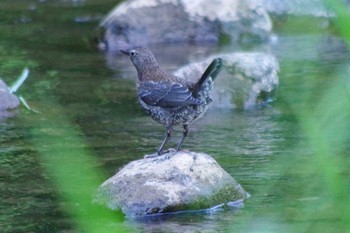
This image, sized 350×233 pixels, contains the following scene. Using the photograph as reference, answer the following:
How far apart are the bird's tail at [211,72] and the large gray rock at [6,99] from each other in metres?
3.24

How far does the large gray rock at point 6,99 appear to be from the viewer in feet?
27.9

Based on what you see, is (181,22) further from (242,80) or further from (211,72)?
(211,72)

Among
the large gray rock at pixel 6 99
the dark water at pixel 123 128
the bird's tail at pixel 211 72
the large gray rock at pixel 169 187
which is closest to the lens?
the dark water at pixel 123 128

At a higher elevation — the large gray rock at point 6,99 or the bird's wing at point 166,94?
the bird's wing at point 166,94

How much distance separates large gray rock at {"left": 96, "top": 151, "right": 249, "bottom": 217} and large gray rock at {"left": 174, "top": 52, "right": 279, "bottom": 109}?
3.18 meters

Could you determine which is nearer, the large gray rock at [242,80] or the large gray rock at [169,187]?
the large gray rock at [169,187]

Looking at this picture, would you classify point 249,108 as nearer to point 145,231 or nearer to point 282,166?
point 145,231

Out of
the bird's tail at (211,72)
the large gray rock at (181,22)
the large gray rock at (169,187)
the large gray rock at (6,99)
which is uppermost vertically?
the bird's tail at (211,72)

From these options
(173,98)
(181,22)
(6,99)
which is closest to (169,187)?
(173,98)

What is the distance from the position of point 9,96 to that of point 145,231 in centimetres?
383

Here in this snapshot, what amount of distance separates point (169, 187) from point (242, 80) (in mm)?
3626

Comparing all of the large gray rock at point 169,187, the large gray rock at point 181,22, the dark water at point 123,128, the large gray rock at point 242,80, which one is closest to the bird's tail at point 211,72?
the large gray rock at point 169,187

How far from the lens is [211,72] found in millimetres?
5352

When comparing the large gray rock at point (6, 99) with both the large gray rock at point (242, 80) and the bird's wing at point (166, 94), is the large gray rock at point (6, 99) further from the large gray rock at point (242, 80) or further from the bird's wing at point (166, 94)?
the bird's wing at point (166, 94)
